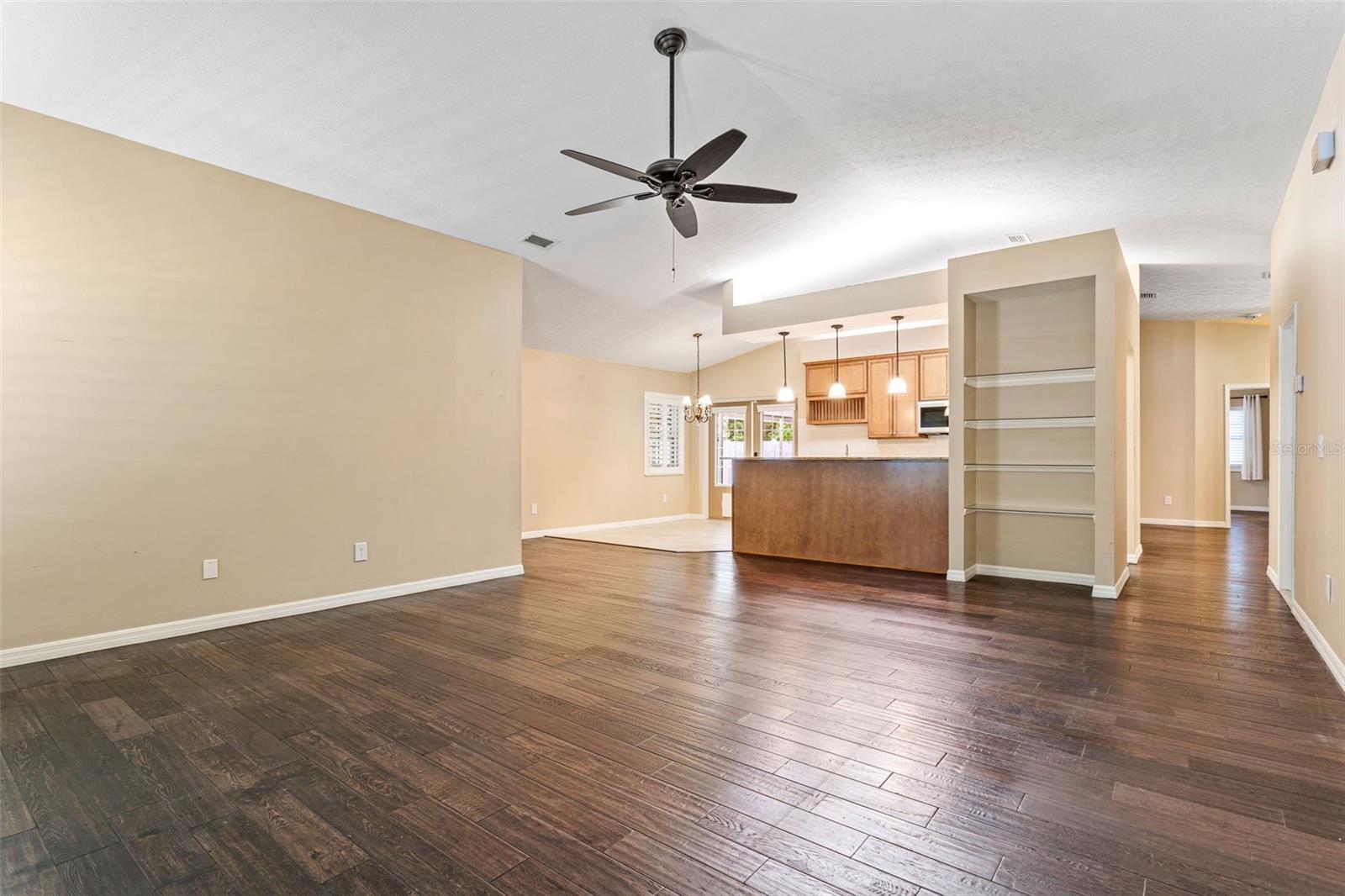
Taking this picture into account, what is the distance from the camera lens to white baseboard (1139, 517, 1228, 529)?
872cm

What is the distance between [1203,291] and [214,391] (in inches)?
359

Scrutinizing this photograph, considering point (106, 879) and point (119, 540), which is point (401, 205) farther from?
point (106, 879)

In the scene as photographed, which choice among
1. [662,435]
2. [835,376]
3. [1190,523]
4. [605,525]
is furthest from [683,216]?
[1190,523]

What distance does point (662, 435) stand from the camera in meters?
10.4

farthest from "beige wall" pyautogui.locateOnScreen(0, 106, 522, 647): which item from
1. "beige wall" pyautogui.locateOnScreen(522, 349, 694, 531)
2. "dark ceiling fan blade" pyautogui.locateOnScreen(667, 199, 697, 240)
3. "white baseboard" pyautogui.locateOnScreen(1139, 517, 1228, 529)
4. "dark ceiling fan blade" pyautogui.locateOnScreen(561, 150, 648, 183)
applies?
"white baseboard" pyautogui.locateOnScreen(1139, 517, 1228, 529)

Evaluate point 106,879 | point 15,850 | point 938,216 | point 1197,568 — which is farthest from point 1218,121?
point 15,850

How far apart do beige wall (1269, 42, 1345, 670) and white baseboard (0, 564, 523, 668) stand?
5.29 meters

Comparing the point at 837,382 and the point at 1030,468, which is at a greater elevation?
the point at 837,382

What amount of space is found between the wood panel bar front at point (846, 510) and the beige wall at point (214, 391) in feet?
9.15

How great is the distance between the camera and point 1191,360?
880 cm

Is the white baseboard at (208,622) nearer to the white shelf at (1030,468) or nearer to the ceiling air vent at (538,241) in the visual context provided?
the ceiling air vent at (538,241)

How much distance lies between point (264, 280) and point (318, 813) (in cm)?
349

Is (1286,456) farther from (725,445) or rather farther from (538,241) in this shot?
(725,445)

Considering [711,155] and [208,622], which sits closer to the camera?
[711,155]
